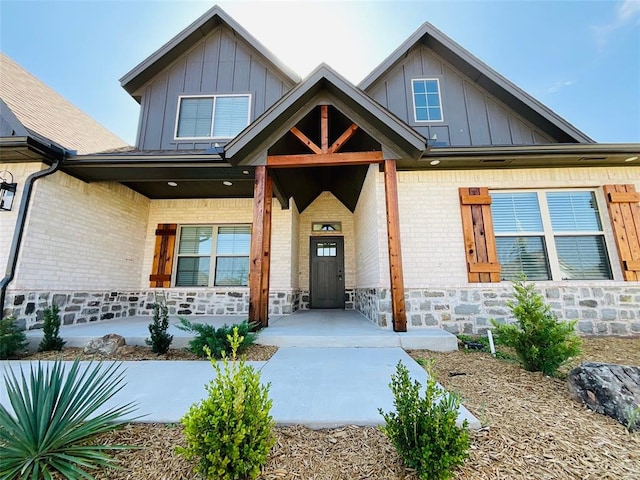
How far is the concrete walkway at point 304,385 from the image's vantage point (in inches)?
70.4

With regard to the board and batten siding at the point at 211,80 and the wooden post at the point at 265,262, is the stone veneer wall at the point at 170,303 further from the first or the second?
the board and batten siding at the point at 211,80

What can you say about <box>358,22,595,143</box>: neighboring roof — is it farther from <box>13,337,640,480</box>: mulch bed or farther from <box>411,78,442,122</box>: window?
<box>13,337,640,480</box>: mulch bed

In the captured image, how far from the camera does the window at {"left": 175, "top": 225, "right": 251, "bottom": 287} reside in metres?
6.62

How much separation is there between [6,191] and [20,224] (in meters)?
0.62

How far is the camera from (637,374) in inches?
78.7

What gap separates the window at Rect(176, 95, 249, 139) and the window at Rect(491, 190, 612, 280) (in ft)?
18.8

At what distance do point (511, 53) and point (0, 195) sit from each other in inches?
553

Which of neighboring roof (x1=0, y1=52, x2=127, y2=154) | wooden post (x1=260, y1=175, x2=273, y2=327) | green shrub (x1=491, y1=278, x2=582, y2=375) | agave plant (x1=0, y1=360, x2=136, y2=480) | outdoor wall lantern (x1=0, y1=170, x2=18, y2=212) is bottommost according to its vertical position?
agave plant (x1=0, y1=360, x2=136, y2=480)

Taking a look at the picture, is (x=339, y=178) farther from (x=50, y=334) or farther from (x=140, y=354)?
(x=50, y=334)

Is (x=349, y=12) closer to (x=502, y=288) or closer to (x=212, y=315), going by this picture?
(x=502, y=288)

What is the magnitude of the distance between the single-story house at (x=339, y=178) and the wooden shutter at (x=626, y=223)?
3 cm

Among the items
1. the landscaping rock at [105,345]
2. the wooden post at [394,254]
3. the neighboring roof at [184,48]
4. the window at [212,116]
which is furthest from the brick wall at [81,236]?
the wooden post at [394,254]

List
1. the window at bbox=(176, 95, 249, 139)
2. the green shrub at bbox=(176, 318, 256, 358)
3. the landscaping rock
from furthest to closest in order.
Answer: the window at bbox=(176, 95, 249, 139), the landscaping rock, the green shrub at bbox=(176, 318, 256, 358)

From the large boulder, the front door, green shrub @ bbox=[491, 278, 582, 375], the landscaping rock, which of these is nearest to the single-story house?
the front door
